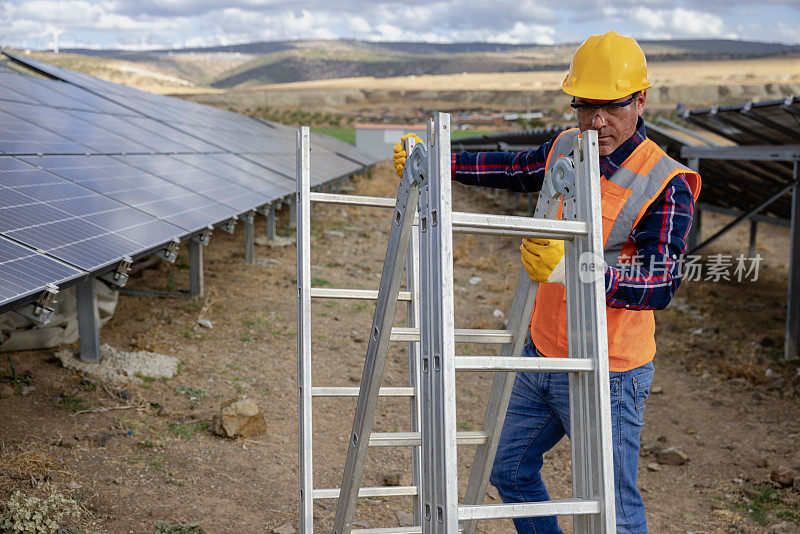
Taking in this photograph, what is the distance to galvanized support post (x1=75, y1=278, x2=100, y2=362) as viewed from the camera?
5469 mm

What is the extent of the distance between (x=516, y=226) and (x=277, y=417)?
4.09 meters

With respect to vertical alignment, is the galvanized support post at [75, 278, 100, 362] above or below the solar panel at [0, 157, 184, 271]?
below

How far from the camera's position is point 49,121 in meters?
8.18

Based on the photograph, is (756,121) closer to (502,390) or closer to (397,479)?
(397,479)

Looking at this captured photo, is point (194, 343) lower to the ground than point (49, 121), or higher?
lower

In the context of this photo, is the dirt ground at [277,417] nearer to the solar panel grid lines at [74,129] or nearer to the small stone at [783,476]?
the small stone at [783,476]

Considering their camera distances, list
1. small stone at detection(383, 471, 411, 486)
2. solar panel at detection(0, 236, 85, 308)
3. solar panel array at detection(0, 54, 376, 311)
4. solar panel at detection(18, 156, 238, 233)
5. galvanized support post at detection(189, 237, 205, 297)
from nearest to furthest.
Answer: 1. solar panel at detection(0, 236, 85, 308)
2. solar panel array at detection(0, 54, 376, 311)
3. small stone at detection(383, 471, 411, 486)
4. solar panel at detection(18, 156, 238, 233)
5. galvanized support post at detection(189, 237, 205, 297)

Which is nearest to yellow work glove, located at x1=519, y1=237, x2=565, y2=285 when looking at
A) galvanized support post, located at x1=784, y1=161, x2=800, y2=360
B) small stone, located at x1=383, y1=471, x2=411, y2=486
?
small stone, located at x1=383, y1=471, x2=411, y2=486

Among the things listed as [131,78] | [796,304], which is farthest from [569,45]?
[796,304]

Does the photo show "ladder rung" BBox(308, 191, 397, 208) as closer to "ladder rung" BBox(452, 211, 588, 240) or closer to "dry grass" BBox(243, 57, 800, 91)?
"ladder rung" BBox(452, 211, 588, 240)

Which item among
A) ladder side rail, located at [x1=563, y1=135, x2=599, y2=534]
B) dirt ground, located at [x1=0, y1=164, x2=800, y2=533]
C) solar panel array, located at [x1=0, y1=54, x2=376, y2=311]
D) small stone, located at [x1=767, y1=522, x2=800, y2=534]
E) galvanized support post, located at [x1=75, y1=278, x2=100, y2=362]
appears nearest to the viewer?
ladder side rail, located at [x1=563, y1=135, x2=599, y2=534]

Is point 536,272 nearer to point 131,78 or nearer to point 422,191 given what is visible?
point 422,191

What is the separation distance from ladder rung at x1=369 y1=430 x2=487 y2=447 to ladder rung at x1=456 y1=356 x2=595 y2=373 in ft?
2.36

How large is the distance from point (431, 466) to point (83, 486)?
9.40 feet
